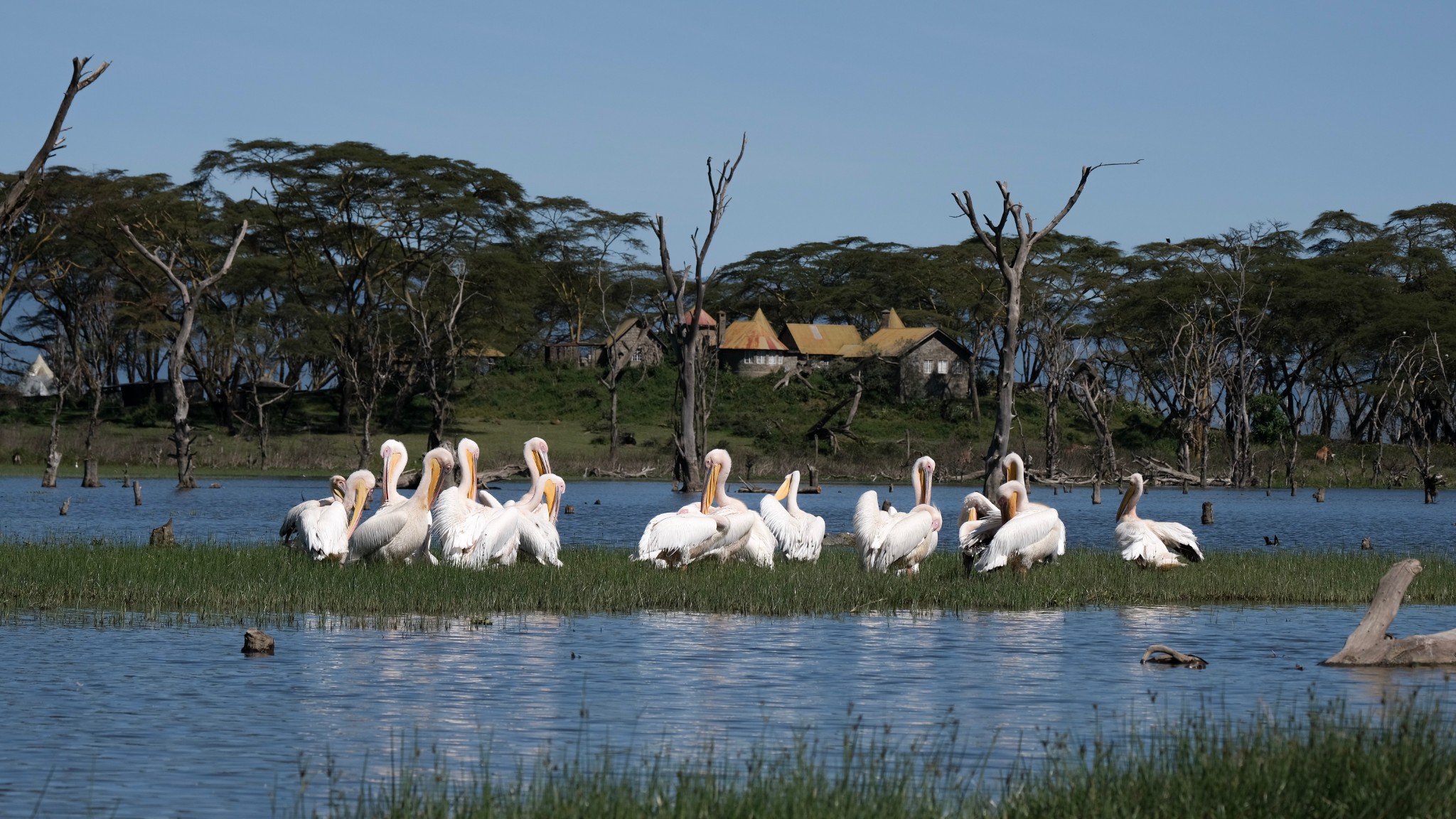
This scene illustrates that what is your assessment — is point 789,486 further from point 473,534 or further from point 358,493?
point 358,493

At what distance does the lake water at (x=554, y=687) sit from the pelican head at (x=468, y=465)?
16.3ft

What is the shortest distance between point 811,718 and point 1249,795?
396 cm

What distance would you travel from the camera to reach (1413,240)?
82.4 meters

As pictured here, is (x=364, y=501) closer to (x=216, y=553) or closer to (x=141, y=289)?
(x=216, y=553)

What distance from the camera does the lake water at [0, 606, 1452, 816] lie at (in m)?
9.43

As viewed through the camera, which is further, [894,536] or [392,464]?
[392,464]

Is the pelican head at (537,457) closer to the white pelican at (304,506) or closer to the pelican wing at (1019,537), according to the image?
the white pelican at (304,506)

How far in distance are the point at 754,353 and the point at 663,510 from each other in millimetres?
49167

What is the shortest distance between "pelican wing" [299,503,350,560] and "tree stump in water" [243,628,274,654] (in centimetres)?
647

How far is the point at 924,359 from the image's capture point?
86750mm

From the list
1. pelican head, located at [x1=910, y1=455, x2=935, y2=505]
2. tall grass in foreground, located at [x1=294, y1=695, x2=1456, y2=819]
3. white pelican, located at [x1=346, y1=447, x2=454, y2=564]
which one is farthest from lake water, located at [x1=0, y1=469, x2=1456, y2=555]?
tall grass in foreground, located at [x1=294, y1=695, x2=1456, y2=819]

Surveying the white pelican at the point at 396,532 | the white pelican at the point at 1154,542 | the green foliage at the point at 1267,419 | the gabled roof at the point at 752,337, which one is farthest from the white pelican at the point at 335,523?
the gabled roof at the point at 752,337

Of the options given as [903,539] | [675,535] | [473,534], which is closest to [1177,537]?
[903,539]

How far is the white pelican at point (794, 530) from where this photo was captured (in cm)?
2252
